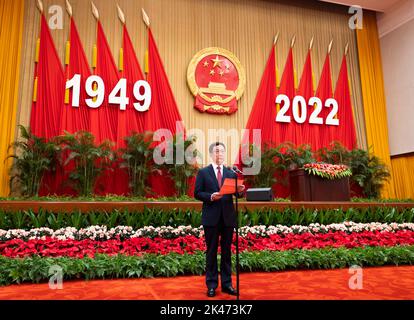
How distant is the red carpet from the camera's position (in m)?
2.68

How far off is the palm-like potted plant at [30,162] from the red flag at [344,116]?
23.3 feet

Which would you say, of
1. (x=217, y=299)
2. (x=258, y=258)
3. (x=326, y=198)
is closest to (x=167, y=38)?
(x=326, y=198)

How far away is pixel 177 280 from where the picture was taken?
3.31 metres

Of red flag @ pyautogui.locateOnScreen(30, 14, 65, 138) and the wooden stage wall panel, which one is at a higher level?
the wooden stage wall panel

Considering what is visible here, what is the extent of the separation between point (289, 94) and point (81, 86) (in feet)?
17.2

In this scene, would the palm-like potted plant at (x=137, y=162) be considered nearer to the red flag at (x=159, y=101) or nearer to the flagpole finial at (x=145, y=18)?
the red flag at (x=159, y=101)

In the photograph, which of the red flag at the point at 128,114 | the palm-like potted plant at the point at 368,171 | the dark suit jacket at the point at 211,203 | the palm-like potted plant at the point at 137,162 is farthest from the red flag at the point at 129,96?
the palm-like potted plant at the point at 368,171

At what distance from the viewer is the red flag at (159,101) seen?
8.25m

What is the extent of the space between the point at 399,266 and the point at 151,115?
5.89m

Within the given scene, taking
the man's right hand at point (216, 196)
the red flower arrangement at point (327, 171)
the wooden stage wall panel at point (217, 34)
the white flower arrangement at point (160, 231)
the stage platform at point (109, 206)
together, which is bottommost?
the white flower arrangement at point (160, 231)

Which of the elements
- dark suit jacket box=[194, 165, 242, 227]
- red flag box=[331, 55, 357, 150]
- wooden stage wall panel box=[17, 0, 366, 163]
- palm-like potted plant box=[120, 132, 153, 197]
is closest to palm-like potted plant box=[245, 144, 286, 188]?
wooden stage wall panel box=[17, 0, 366, 163]

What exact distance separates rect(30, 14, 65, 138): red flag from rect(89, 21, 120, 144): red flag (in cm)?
73

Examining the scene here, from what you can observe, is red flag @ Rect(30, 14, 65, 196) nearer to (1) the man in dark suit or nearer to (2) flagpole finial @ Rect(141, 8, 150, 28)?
(2) flagpole finial @ Rect(141, 8, 150, 28)
